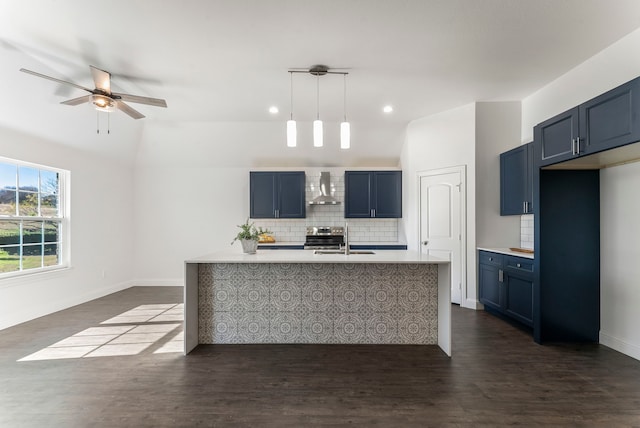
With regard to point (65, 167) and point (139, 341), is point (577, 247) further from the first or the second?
point (65, 167)

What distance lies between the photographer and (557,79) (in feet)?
12.6

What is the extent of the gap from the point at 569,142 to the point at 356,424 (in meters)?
3.04

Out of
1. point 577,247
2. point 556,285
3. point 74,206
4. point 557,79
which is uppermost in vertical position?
point 557,79

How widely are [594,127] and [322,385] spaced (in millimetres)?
3125

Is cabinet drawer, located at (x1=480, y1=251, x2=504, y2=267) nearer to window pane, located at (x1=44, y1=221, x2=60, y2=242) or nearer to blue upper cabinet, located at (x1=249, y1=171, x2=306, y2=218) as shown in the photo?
blue upper cabinet, located at (x1=249, y1=171, x2=306, y2=218)

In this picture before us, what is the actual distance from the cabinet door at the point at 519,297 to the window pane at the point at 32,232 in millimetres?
6383

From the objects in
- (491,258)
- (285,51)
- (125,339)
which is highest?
(285,51)

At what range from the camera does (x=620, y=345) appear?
10.0 feet

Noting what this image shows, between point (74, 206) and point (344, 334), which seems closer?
point (344, 334)

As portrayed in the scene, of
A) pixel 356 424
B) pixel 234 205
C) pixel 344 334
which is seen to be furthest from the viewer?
pixel 234 205

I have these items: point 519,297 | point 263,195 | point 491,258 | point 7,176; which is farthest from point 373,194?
point 7,176

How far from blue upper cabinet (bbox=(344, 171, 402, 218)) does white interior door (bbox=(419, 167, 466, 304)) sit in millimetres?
792

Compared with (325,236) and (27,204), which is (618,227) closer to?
(325,236)

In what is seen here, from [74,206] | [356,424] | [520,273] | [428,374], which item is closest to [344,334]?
[428,374]
